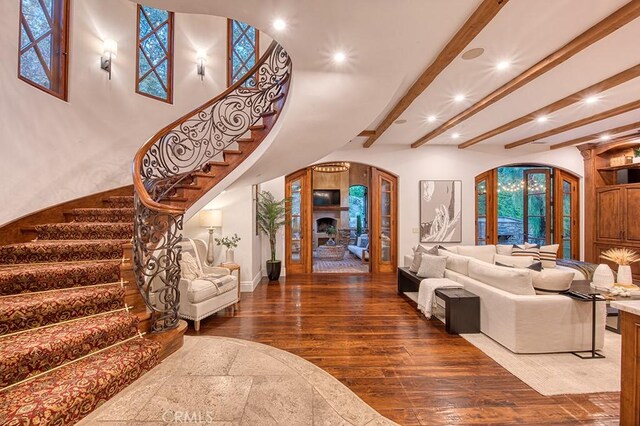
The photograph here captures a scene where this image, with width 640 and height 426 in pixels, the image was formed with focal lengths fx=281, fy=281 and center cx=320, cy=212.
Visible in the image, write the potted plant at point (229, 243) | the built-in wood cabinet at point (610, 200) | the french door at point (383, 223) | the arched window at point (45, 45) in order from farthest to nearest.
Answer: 1. the french door at point (383, 223)
2. the built-in wood cabinet at point (610, 200)
3. the potted plant at point (229, 243)
4. the arched window at point (45, 45)

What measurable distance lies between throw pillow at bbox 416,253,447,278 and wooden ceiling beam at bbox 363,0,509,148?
7.91 ft

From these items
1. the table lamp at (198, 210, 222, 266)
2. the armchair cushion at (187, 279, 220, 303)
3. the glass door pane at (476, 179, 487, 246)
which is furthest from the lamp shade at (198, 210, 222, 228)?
the glass door pane at (476, 179, 487, 246)

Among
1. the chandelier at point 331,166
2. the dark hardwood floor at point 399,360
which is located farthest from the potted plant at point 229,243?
the chandelier at point 331,166

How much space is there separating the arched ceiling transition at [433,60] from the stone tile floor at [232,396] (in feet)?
8.31

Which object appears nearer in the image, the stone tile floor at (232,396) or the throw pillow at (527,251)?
the stone tile floor at (232,396)

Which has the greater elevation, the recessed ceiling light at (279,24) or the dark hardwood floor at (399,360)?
the recessed ceiling light at (279,24)

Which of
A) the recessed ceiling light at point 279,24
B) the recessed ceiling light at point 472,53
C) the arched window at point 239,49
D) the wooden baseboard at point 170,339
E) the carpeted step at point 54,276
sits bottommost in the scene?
the wooden baseboard at point 170,339

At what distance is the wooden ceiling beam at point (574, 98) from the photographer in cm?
341

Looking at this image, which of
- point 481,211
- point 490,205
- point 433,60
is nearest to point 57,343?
point 433,60

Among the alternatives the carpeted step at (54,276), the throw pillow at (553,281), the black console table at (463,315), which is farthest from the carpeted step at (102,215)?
the throw pillow at (553,281)

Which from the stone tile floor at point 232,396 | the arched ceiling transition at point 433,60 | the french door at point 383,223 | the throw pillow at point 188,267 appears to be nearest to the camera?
the stone tile floor at point 232,396

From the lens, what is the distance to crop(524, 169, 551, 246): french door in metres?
7.61

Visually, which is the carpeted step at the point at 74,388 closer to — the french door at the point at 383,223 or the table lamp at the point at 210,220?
the table lamp at the point at 210,220

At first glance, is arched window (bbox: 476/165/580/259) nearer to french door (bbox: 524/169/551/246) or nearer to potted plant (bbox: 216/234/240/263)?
french door (bbox: 524/169/551/246)
